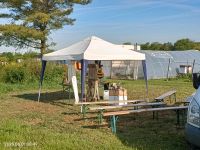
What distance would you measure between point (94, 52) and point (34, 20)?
21300 mm

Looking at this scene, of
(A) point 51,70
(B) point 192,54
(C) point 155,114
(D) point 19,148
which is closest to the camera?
(D) point 19,148

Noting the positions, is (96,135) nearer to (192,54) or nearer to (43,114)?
(43,114)

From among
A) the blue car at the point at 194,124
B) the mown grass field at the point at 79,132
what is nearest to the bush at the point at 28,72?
the mown grass field at the point at 79,132

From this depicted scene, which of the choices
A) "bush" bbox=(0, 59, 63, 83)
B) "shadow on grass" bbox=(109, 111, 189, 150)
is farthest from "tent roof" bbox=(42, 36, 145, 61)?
"bush" bbox=(0, 59, 63, 83)

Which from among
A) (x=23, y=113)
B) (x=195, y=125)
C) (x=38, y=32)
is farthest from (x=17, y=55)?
(x=195, y=125)

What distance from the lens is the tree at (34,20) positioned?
117 ft

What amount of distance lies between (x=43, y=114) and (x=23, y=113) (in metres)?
0.70

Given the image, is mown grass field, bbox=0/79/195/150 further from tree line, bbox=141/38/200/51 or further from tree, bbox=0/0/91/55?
tree line, bbox=141/38/200/51

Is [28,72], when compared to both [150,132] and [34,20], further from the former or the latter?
[150,132]

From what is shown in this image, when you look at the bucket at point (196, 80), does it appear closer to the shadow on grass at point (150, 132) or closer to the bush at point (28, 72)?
the shadow on grass at point (150, 132)

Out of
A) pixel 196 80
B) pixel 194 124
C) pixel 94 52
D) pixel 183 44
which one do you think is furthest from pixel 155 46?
pixel 194 124

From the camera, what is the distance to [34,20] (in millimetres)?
35781

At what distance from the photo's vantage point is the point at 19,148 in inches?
309

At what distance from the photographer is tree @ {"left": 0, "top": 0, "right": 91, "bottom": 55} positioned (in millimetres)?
35594
